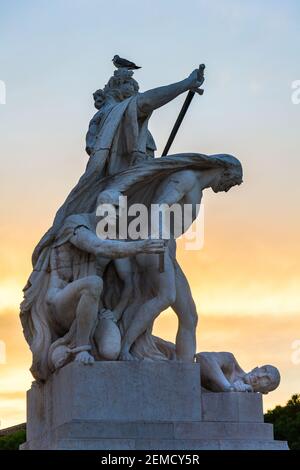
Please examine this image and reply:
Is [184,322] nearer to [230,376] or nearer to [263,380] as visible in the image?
[230,376]

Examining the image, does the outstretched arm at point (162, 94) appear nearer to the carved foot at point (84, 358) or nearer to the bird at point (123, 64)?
the bird at point (123, 64)

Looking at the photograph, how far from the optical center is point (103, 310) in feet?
52.8

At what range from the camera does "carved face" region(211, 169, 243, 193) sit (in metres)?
16.8

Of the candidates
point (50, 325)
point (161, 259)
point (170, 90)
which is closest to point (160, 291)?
point (161, 259)

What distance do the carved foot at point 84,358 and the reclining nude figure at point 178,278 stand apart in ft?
1.61

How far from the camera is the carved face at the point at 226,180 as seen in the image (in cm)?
1684

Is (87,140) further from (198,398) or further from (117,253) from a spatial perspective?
(198,398)

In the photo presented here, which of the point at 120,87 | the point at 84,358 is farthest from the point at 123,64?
the point at 84,358

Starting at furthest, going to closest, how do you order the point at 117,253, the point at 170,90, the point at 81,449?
the point at 170,90, the point at 117,253, the point at 81,449

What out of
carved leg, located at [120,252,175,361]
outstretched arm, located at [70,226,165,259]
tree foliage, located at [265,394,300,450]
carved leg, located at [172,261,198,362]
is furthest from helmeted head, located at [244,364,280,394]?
tree foliage, located at [265,394,300,450]

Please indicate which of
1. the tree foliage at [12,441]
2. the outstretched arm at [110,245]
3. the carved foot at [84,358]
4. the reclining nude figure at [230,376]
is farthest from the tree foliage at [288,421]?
the carved foot at [84,358]

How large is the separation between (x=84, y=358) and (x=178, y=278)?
177 centimetres

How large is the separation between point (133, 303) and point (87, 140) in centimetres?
228
